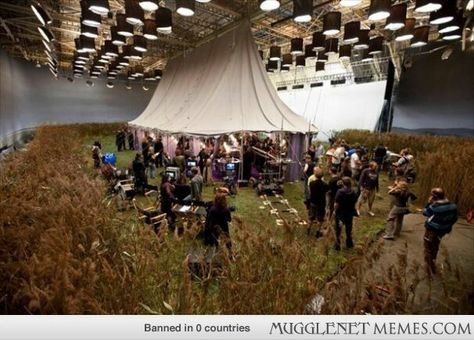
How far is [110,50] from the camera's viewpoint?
24.8 feet

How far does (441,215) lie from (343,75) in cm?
1448

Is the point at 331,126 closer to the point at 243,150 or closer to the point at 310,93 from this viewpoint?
the point at 310,93

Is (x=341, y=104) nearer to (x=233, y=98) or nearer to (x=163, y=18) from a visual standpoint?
(x=233, y=98)

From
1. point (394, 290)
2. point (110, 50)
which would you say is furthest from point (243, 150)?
point (394, 290)

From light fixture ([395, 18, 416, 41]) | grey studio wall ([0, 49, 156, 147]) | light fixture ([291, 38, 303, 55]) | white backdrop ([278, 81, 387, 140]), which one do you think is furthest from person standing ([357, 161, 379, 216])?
grey studio wall ([0, 49, 156, 147])

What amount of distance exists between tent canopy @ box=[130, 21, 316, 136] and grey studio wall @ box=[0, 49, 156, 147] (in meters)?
8.69

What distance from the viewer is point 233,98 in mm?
8023

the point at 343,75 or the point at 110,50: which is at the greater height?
the point at 343,75

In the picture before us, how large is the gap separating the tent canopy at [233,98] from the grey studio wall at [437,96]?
554 cm

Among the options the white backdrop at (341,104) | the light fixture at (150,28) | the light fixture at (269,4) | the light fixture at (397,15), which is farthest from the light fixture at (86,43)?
the white backdrop at (341,104)

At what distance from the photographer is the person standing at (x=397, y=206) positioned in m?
4.05

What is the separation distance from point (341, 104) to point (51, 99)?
1873 centimetres

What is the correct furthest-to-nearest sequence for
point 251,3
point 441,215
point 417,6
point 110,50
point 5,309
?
point 251,3, point 110,50, point 417,6, point 441,215, point 5,309

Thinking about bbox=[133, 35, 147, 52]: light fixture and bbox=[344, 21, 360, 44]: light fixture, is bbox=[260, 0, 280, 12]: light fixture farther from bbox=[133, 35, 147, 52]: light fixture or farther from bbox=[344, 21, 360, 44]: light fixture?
bbox=[133, 35, 147, 52]: light fixture
